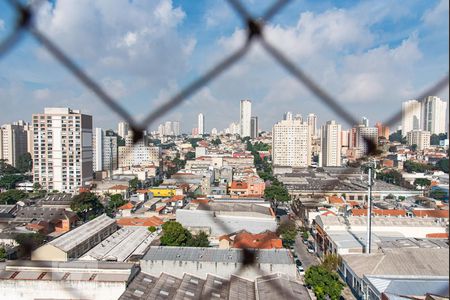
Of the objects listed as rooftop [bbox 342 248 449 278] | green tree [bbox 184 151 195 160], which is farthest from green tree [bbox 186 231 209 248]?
green tree [bbox 184 151 195 160]

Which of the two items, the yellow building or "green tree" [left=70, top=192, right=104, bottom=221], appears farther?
the yellow building

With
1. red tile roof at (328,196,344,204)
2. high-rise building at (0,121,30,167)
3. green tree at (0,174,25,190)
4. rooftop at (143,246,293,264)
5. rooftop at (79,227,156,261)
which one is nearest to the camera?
rooftop at (143,246,293,264)

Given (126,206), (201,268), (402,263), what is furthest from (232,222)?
(126,206)

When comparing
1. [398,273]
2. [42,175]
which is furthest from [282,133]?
[398,273]

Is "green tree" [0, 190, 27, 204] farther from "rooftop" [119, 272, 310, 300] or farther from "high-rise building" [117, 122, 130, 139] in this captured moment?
"high-rise building" [117, 122, 130, 139]

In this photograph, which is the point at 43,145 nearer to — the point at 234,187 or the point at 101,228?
the point at 101,228

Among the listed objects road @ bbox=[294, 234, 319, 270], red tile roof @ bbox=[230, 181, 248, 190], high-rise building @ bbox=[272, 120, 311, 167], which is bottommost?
road @ bbox=[294, 234, 319, 270]
